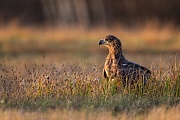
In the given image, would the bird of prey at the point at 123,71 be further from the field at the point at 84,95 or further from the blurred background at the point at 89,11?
the blurred background at the point at 89,11

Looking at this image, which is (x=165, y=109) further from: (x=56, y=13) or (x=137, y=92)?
(x=56, y=13)

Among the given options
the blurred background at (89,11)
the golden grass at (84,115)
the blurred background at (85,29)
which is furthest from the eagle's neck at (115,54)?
the blurred background at (89,11)

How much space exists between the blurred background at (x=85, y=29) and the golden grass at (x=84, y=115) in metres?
4.12

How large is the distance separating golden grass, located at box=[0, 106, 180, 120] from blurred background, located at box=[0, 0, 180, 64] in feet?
13.5

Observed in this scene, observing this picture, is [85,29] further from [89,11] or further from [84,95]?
[84,95]

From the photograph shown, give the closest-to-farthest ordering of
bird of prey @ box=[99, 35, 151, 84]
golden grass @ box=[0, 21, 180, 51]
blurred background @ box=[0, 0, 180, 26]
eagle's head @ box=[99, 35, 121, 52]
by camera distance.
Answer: bird of prey @ box=[99, 35, 151, 84]
eagle's head @ box=[99, 35, 121, 52]
golden grass @ box=[0, 21, 180, 51]
blurred background @ box=[0, 0, 180, 26]

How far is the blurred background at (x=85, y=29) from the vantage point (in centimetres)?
1964

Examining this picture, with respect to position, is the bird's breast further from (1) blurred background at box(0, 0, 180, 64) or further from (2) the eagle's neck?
(1) blurred background at box(0, 0, 180, 64)

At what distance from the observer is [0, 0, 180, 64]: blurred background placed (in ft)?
64.4

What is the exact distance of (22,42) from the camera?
20.9 m

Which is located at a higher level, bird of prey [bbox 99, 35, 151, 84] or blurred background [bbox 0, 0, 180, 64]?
blurred background [bbox 0, 0, 180, 64]

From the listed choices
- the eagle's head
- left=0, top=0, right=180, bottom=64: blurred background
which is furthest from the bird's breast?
left=0, top=0, right=180, bottom=64: blurred background

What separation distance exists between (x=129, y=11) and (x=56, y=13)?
3552mm

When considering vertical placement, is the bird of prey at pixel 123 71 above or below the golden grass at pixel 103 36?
below
